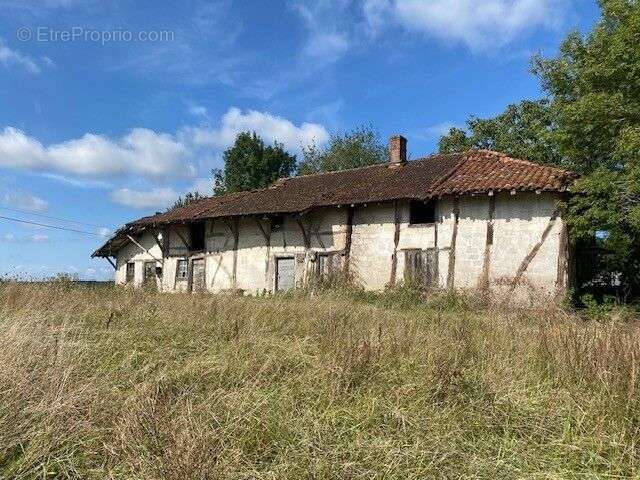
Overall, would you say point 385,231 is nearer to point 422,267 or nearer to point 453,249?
point 422,267

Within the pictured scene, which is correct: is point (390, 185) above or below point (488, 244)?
above

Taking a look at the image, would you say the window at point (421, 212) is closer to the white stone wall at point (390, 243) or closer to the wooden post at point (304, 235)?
the white stone wall at point (390, 243)

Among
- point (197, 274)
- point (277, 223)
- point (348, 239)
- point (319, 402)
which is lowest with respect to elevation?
point (197, 274)

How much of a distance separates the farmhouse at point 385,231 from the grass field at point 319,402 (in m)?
8.24

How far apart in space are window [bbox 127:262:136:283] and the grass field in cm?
1886

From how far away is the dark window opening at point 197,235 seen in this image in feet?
70.3

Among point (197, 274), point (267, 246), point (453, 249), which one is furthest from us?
point (197, 274)

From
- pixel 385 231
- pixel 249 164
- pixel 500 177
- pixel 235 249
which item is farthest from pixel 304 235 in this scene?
pixel 249 164

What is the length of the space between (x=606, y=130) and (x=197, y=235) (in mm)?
15748

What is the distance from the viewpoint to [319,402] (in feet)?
12.9

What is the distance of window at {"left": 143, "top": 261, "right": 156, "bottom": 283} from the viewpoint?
2292 cm

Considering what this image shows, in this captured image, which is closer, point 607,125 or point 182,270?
point 607,125

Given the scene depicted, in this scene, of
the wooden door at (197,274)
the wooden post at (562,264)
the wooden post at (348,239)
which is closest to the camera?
the wooden post at (562,264)

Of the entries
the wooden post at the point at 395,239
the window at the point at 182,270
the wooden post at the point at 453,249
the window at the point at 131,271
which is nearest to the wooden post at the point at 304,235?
the wooden post at the point at 395,239
